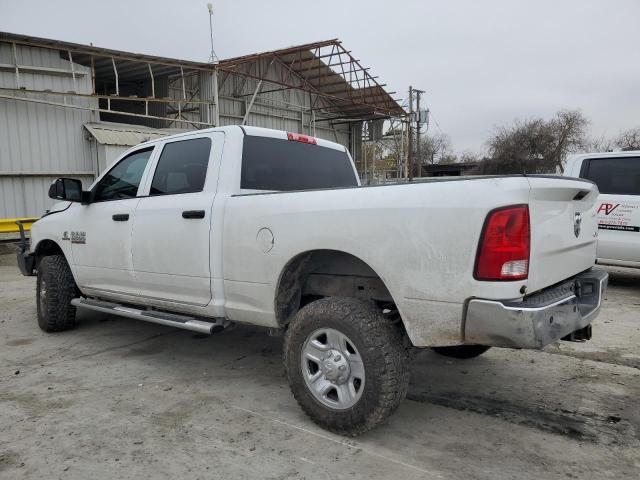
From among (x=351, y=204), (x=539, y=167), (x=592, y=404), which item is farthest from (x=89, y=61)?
(x=539, y=167)

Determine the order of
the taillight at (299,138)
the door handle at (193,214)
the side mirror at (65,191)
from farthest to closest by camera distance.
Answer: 1. the side mirror at (65,191)
2. the taillight at (299,138)
3. the door handle at (193,214)

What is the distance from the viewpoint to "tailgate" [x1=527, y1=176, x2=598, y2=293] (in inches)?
102

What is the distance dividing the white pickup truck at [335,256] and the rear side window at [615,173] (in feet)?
14.7

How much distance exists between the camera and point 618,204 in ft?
23.5

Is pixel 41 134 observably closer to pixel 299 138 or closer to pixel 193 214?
pixel 299 138

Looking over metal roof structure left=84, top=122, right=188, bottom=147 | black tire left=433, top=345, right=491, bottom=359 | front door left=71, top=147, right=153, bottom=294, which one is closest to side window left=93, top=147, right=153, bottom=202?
front door left=71, top=147, right=153, bottom=294

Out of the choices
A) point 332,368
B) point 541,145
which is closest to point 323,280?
point 332,368

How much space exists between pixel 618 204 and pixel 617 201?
5 centimetres

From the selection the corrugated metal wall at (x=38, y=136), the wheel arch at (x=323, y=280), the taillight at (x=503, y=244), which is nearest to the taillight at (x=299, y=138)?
the wheel arch at (x=323, y=280)

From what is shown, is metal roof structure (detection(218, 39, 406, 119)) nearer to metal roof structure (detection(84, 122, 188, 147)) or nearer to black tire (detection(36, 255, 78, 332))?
metal roof structure (detection(84, 122, 188, 147))

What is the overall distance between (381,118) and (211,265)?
2210 centimetres

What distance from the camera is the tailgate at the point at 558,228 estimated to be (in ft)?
8.47

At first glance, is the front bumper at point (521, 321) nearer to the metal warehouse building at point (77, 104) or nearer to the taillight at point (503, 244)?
the taillight at point (503, 244)

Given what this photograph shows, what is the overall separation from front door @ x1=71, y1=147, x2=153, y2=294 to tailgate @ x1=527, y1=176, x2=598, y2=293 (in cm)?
323
